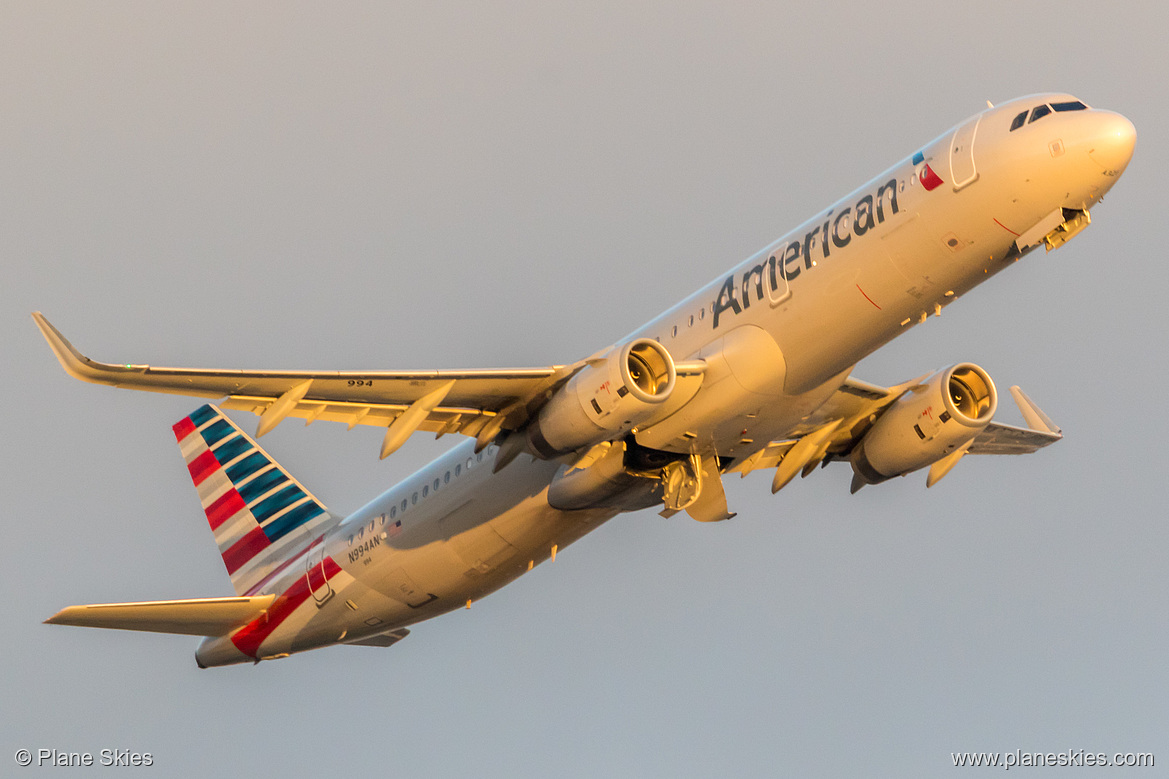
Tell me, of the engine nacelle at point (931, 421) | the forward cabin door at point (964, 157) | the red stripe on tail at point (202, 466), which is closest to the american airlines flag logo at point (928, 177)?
the forward cabin door at point (964, 157)

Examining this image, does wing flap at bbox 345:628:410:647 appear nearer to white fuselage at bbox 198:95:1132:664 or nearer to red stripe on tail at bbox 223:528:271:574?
white fuselage at bbox 198:95:1132:664

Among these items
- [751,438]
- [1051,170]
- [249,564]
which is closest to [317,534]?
[249,564]

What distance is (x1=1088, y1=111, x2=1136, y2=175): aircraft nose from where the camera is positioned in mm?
24531

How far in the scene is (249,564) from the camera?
38.4 m

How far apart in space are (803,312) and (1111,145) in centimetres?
637

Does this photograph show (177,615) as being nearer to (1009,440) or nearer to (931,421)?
(931,421)

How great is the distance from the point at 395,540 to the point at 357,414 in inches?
198

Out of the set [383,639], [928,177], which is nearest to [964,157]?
[928,177]

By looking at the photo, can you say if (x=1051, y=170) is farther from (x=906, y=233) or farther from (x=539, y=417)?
(x=539, y=417)

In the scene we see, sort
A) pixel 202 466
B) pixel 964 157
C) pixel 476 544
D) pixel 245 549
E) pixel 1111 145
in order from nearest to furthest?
pixel 1111 145 → pixel 964 157 → pixel 476 544 → pixel 245 549 → pixel 202 466

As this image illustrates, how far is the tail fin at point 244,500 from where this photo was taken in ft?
125

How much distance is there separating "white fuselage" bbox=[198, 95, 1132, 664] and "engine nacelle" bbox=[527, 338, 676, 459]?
4.36 feet

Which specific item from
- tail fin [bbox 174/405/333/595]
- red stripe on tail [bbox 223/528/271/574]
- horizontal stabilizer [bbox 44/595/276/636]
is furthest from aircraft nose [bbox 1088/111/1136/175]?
red stripe on tail [bbox 223/528/271/574]

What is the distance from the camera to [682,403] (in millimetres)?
27938
